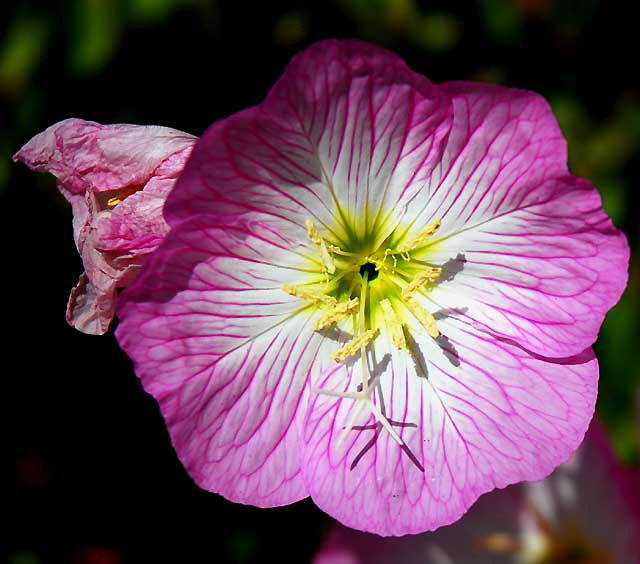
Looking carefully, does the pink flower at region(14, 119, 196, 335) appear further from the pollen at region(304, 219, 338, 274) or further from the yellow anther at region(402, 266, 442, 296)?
the yellow anther at region(402, 266, 442, 296)

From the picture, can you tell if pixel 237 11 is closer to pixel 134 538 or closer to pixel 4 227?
pixel 4 227

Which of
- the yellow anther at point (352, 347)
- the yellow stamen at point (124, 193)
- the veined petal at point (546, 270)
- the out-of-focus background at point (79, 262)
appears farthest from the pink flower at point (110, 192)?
the out-of-focus background at point (79, 262)

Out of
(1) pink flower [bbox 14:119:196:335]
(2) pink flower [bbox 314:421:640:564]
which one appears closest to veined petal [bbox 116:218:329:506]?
(1) pink flower [bbox 14:119:196:335]

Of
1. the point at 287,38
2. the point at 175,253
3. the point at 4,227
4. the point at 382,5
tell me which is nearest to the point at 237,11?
the point at 287,38

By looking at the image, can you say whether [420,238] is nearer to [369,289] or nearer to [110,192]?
[369,289]

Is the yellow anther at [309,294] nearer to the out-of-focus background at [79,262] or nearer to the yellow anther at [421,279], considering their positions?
the yellow anther at [421,279]

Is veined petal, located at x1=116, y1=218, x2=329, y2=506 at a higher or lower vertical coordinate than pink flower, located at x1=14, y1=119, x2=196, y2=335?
lower

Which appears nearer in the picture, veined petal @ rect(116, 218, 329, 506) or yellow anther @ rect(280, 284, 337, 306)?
veined petal @ rect(116, 218, 329, 506)
